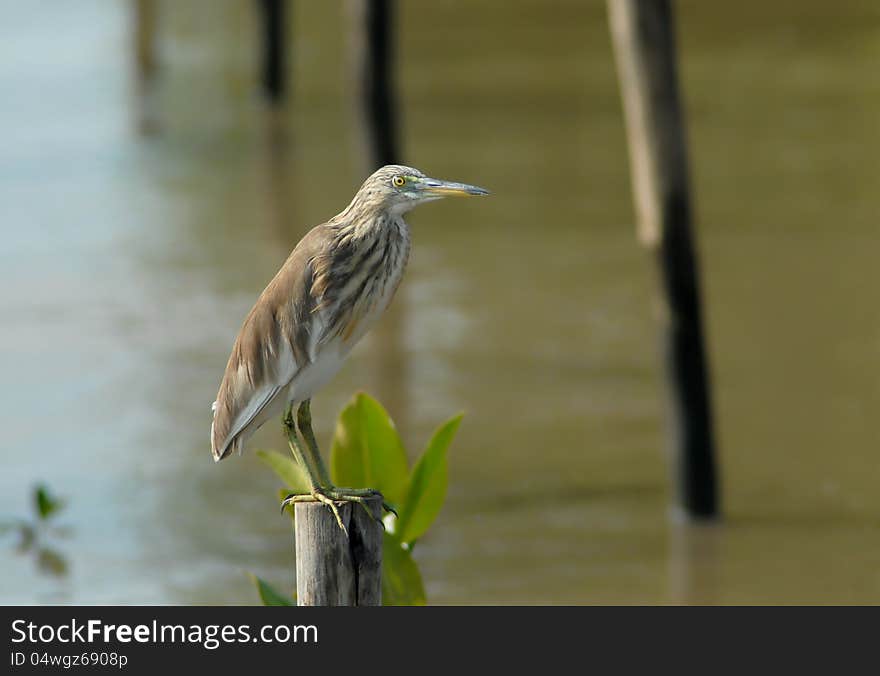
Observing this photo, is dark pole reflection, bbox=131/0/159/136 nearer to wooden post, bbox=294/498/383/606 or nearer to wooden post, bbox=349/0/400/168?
wooden post, bbox=349/0/400/168

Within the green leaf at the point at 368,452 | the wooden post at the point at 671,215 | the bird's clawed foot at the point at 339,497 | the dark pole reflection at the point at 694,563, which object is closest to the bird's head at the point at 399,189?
the bird's clawed foot at the point at 339,497

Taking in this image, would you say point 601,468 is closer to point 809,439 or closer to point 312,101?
point 809,439

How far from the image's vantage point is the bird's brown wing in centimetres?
405

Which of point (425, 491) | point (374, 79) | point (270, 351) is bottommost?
point (425, 491)

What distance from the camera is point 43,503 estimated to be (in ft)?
25.1

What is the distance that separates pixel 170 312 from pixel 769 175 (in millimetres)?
5127

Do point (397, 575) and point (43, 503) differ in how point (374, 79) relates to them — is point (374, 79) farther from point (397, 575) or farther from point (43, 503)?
point (397, 575)

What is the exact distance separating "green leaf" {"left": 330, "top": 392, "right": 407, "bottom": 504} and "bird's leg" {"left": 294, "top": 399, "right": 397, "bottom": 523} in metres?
0.54

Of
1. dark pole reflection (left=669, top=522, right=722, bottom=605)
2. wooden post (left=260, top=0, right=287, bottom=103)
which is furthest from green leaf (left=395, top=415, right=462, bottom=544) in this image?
wooden post (left=260, top=0, right=287, bottom=103)

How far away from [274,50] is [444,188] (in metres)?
12.5

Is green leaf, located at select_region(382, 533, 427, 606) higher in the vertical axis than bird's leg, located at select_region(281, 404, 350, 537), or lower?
lower

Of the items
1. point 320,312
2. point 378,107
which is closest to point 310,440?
point 320,312

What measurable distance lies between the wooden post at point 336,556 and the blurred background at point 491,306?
283 cm

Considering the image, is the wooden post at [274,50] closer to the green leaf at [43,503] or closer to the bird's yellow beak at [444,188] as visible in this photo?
the green leaf at [43,503]
